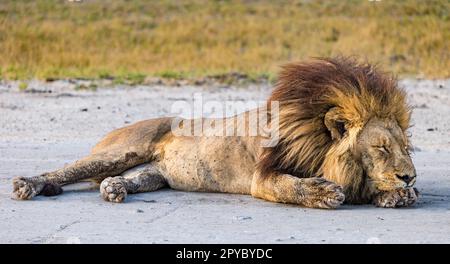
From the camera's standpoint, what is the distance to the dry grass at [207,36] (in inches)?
623

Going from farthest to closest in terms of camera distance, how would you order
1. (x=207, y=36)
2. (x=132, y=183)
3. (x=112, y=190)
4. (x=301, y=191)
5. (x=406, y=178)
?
(x=207, y=36) < (x=132, y=183) < (x=112, y=190) < (x=301, y=191) < (x=406, y=178)

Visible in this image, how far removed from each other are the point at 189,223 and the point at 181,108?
5.95 metres

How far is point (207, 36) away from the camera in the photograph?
21672 millimetres

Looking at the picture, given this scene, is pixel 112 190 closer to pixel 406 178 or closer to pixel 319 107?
pixel 319 107

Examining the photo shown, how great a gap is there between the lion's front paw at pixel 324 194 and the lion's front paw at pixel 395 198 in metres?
0.30

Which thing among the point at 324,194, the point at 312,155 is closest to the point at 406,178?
the point at 324,194

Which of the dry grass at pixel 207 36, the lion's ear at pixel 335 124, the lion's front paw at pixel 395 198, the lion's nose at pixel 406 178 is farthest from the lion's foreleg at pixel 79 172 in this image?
the dry grass at pixel 207 36

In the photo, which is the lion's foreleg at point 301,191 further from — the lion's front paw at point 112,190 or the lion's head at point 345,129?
the lion's front paw at point 112,190

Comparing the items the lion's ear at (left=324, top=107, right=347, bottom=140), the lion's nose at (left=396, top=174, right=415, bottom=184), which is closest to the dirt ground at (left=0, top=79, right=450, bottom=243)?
the lion's nose at (left=396, top=174, right=415, bottom=184)

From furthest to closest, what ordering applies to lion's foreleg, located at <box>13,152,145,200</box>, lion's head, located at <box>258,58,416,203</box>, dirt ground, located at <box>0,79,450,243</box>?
lion's foreleg, located at <box>13,152,145,200</box>
lion's head, located at <box>258,58,416,203</box>
dirt ground, located at <box>0,79,450,243</box>

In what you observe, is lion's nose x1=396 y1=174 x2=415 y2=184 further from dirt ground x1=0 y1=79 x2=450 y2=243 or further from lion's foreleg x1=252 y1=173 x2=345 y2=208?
lion's foreleg x1=252 y1=173 x2=345 y2=208

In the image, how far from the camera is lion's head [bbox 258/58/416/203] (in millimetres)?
6043

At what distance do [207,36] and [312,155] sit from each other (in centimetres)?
1561
